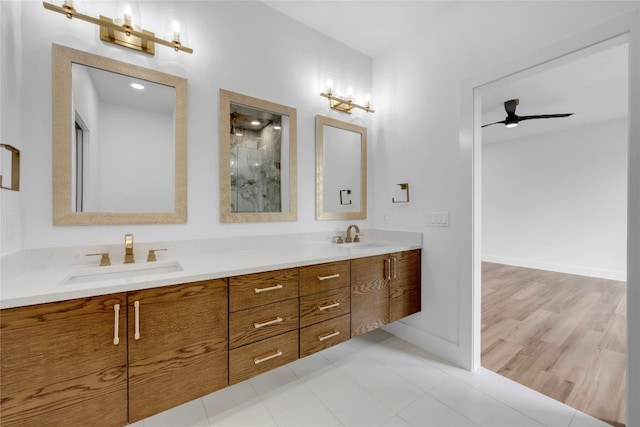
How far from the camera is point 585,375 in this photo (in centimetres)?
184

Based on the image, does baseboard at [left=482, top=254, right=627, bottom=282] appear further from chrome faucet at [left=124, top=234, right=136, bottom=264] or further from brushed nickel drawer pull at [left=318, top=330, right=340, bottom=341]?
chrome faucet at [left=124, top=234, right=136, bottom=264]

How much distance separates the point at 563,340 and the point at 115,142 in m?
3.67

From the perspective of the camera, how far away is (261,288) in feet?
4.63

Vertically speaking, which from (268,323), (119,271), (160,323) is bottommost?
(268,323)

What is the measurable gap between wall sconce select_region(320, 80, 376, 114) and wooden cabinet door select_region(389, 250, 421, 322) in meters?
1.37

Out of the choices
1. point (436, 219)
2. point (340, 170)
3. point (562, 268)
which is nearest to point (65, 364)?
point (340, 170)

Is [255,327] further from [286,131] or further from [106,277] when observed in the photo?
[286,131]

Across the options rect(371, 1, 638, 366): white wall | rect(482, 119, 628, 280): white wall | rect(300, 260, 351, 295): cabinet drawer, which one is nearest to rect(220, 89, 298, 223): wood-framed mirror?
rect(300, 260, 351, 295): cabinet drawer

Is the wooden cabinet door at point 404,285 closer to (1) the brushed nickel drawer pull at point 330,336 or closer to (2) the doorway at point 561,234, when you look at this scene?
(1) the brushed nickel drawer pull at point 330,336

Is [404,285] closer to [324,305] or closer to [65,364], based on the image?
[324,305]

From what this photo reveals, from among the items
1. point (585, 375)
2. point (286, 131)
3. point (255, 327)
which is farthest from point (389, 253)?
point (585, 375)

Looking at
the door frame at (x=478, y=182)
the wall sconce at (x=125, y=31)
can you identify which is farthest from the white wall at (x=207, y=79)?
the door frame at (x=478, y=182)

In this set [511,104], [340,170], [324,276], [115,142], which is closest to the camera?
[115,142]

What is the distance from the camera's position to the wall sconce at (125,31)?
134 centimetres
